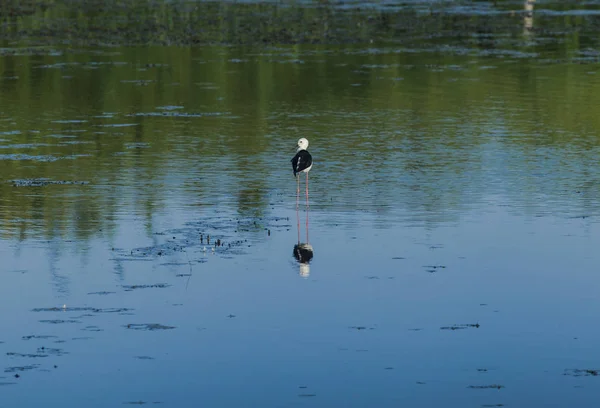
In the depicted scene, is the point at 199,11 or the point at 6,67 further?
the point at 199,11

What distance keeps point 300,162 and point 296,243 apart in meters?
3.34

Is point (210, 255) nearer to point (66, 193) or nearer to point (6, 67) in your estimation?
point (66, 193)

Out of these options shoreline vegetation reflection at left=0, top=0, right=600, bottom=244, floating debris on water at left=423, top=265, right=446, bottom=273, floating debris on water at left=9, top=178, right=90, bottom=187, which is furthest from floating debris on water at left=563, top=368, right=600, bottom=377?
floating debris on water at left=9, top=178, right=90, bottom=187

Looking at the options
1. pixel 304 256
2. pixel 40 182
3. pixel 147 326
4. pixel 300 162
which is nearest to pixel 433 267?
pixel 304 256

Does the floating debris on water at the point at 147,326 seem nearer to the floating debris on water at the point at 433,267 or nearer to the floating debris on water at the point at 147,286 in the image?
the floating debris on water at the point at 147,286

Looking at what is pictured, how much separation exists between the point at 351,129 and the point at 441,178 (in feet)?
18.2

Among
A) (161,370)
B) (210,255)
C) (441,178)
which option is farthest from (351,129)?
(161,370)

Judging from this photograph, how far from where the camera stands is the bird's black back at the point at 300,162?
61.2 feet

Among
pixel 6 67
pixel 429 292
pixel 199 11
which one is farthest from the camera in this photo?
pixel 199 11

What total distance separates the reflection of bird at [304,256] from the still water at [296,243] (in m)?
0.10

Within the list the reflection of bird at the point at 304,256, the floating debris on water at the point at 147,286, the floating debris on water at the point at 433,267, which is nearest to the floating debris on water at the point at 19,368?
the floating debris on water at the point at 147,286

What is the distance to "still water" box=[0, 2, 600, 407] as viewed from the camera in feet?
34.6

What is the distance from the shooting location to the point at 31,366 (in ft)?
35.2

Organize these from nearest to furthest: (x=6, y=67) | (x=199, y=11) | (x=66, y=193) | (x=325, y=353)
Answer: (x=325, y=353), (x=66, y=193), (x=6, y=67), (x=199, y=11)
